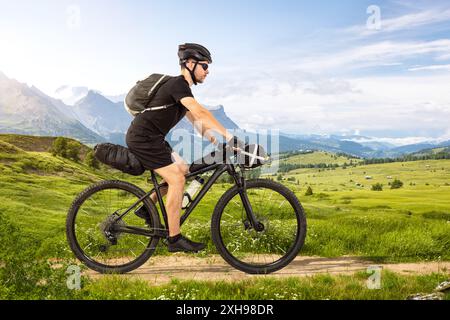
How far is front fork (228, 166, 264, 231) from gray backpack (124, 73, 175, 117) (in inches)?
68.8

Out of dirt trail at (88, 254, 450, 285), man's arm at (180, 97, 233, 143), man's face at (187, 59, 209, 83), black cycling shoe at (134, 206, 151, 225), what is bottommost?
dirt trail at (88, 254, 450, 285)

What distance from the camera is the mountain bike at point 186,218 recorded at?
26.9 ft

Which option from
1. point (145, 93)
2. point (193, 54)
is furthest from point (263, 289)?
point (193, 54)

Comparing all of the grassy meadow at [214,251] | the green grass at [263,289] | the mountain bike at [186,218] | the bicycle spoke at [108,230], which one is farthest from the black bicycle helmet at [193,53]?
the green grass at [263,289]

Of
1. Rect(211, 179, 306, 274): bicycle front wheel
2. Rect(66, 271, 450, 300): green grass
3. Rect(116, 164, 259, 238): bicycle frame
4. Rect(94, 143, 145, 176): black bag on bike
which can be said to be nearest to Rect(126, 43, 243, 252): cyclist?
Rect(94, 143, 145, 176): black bag on bike

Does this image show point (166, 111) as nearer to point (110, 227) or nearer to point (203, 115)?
point (203, 115)

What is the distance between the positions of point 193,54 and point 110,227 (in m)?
3.48

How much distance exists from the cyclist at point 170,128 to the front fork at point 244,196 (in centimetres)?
65

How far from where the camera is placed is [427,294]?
688 cm

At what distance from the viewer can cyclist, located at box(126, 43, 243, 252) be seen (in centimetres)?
747

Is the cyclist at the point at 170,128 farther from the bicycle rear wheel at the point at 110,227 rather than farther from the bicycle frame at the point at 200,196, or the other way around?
the bicycle rear wheel at the point at 110,227

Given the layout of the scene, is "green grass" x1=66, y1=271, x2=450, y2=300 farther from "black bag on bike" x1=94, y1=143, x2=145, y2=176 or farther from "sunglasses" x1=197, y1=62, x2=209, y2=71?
"sunglasses" x1=197, y1=62, x2=209, y2=71
